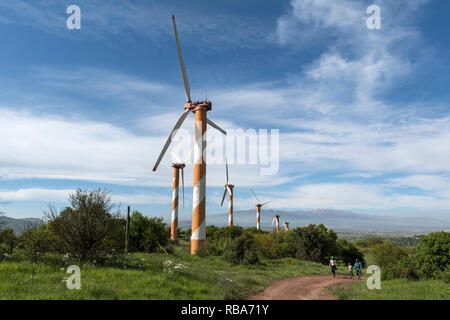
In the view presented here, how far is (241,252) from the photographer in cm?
3070

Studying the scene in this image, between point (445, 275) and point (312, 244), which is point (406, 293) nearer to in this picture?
point (445, 275)

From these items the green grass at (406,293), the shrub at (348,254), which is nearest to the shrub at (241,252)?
the green grass at (406,293)

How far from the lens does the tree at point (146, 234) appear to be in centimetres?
3409

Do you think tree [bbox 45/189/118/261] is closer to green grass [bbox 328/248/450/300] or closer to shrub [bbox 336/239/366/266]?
green grass [bbox 328/248/450/300]

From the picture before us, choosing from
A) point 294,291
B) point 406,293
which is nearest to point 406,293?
point 406,293

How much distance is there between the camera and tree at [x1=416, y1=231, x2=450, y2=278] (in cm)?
1938

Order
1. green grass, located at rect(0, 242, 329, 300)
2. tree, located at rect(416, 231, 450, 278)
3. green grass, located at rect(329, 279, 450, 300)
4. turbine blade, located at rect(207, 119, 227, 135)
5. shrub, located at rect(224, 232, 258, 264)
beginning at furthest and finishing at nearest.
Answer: turbine blade, located at rect(207, 119, 227, 135)
shrub, located at rect(224, 232, 258, 264)
tree, located at rect(416, 231, 450, 278)
green grass, located at rect(329, 279, 450, 300)
green grass, located at rect(0, 242, 329, 300)

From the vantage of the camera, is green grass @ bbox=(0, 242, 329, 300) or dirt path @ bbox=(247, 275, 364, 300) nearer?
green grass @ bbox=(0, 242, 329, 300)

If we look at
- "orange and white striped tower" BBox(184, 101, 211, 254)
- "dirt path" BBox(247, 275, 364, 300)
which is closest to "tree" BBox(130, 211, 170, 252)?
"orange and white striped tower" BBox(184, 101, 211, 254)

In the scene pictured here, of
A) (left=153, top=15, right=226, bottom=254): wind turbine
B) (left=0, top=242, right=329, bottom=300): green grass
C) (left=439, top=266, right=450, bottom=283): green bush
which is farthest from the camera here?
(left=153, top=15, right=226, bottom=254): wind turbine

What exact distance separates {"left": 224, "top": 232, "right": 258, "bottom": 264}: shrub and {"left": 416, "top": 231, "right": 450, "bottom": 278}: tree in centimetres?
1498
